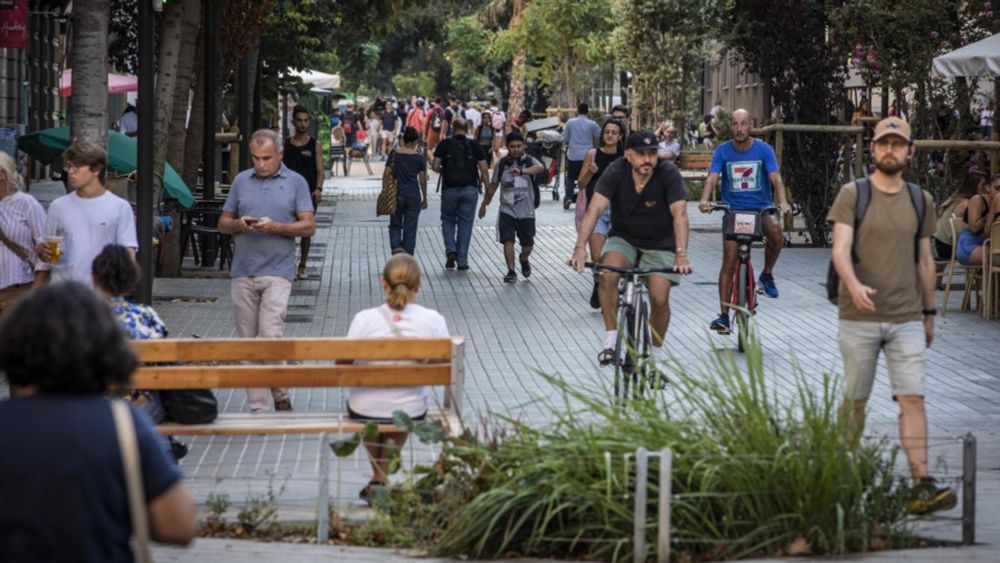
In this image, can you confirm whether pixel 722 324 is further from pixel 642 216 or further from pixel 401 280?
pixel 401 280

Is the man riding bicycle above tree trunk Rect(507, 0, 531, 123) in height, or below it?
below

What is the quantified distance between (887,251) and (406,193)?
12.7 m

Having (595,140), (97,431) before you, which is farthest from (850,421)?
(595,140)

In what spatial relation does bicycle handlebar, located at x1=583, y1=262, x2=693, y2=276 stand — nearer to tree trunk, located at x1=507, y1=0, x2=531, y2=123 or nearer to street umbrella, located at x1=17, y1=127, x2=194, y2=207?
street umbrella, located at x1=17, y1=127, x2=194, y2=207

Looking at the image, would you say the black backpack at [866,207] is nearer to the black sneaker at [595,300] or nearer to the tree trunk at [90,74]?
the tree trunk at [90,74]

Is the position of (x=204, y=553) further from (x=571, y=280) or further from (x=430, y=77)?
(x=430, y=77)

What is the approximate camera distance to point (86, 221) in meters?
9.64

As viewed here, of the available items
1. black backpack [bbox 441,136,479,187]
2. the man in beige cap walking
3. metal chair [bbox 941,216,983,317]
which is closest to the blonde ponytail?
the man in beige cap walking

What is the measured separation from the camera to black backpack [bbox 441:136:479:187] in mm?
21125


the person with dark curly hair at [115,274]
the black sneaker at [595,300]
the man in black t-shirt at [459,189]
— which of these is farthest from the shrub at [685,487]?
the man in black t-shirt at [459,189]

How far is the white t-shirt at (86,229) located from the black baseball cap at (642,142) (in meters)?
3.44

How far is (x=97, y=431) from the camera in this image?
3.81 m

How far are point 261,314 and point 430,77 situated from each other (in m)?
94.4

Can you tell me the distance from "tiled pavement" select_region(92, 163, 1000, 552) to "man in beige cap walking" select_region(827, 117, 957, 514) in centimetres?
36
